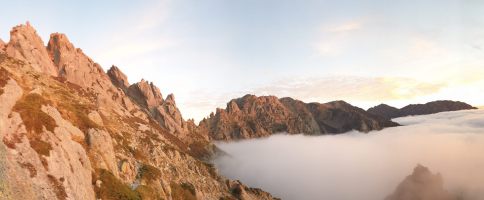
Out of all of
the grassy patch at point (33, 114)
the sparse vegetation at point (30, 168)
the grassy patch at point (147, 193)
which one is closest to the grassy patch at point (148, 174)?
the grassy patch at point (147, 193)

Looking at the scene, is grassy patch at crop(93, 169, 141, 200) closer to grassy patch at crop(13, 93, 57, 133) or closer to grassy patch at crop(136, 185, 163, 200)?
grassy patch at crop(136, 185, 163, 200)

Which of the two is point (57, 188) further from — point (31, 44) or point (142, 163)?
point (31, 44)

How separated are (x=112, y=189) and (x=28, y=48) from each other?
137 m

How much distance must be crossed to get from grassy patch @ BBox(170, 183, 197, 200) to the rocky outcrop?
288 feet

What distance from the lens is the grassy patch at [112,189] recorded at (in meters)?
73.8

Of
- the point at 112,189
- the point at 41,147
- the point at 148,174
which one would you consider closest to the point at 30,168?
the point at 41,147

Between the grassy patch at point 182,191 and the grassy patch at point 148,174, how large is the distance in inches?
612

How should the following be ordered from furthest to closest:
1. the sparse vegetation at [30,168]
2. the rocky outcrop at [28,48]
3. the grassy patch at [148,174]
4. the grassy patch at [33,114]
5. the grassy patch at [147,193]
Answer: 1. the rocky outcrop at [28,48]
2. the grassy patch at [148,174]
3. the grassy patch at [147,193]
4. the grassy patch at [33,114]
5. the sparse vegetation at [30,168]

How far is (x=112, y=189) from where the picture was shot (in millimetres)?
76750

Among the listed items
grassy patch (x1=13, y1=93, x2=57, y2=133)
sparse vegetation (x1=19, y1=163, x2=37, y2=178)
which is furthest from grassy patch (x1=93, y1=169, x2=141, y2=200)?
sparse vegetation (x1=19, y1=163, x2=37, y2=178)

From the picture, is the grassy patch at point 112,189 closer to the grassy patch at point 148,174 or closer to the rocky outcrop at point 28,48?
the grassy patch at point 148,174

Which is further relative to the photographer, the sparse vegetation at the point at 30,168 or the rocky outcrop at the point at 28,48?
the rocky outcrop at the point at 28,48

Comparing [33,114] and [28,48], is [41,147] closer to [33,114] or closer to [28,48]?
[33,114]

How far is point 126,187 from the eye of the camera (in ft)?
273
